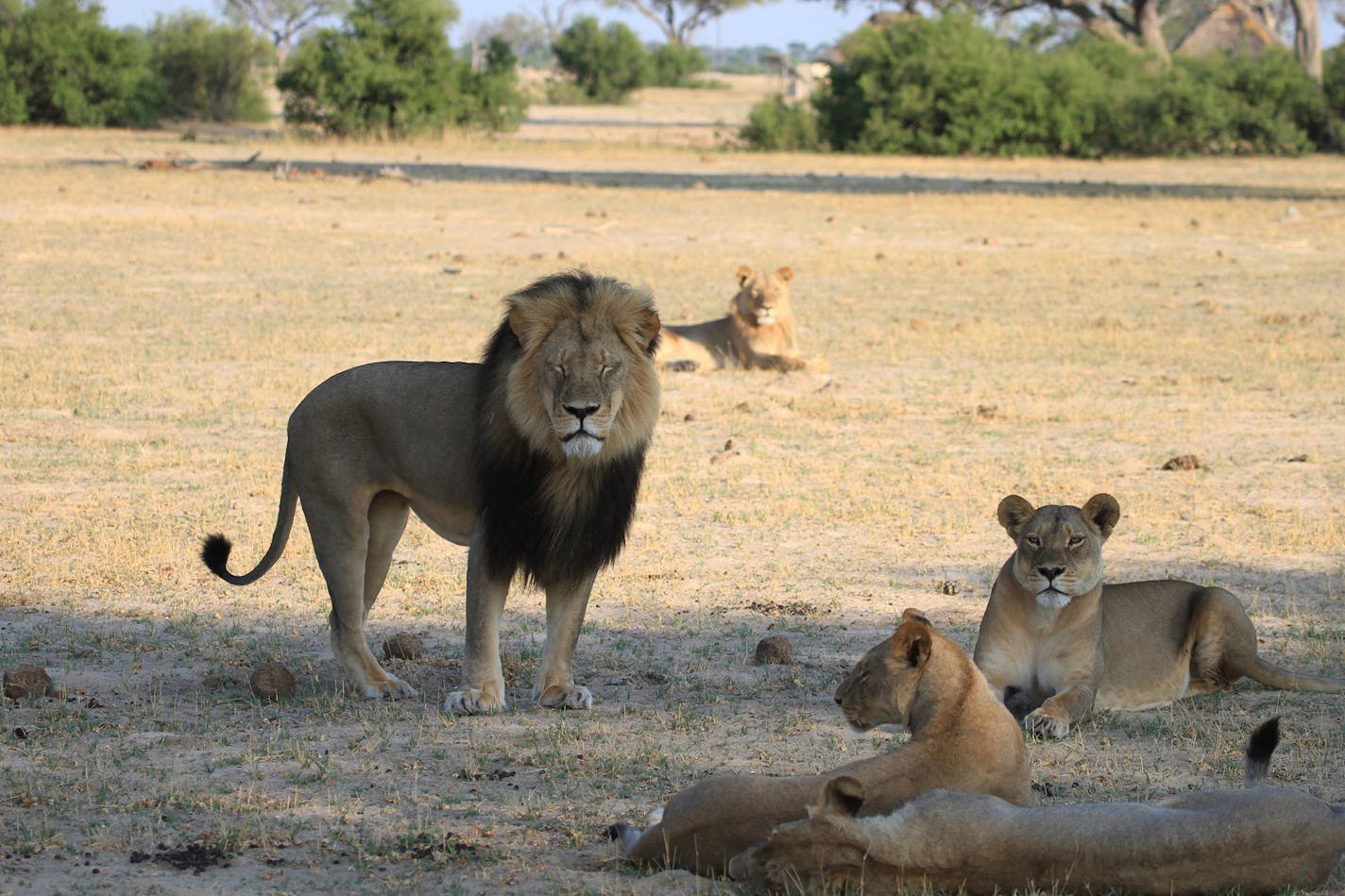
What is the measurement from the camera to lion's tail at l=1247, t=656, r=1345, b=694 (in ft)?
17.2

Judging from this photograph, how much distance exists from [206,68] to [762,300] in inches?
1385

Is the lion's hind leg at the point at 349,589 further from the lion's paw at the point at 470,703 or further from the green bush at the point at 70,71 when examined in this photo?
the green bush at the point at 70,71

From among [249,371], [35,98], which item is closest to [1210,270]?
[249,371]

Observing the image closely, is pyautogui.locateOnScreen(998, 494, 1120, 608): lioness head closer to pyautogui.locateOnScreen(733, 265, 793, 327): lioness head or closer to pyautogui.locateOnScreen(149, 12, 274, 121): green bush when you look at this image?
pyautogui.locateOnScreen(733, 265, 793, 327): lioness head

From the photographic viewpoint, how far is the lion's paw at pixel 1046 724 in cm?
487

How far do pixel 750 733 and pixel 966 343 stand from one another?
8061 millimetres

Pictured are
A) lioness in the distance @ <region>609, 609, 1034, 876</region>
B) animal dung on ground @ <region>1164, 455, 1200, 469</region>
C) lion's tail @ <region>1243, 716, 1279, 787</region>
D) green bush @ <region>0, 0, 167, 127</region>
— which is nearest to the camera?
lioness in the distance @ <region>609, 609, 1034, 876</region>

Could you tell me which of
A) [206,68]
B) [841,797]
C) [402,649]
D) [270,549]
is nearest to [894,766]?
[841,797]

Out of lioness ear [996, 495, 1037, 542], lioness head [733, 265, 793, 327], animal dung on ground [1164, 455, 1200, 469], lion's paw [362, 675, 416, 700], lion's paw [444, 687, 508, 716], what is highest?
lioness head [733, 265, 793, 327]

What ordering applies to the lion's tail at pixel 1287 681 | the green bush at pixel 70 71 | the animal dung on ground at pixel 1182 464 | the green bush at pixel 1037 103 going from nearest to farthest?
the lion's tail at pixel 1287 681, the animal dung on ground at pixel 1182 464, the green bush at pixel 1037 103, the green bush at pixel 70 71

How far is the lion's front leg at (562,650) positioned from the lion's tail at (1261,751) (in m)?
1.98

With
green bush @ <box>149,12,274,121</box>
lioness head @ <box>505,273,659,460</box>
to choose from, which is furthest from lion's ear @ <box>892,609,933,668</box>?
green bush @ <box>149,12,274,121</box>

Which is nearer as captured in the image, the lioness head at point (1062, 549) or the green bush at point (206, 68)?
the lioness head at point (1062, 549)

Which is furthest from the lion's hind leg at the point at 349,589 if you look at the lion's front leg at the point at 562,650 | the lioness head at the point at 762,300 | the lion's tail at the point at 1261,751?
the lioness head at the point at 762,300
